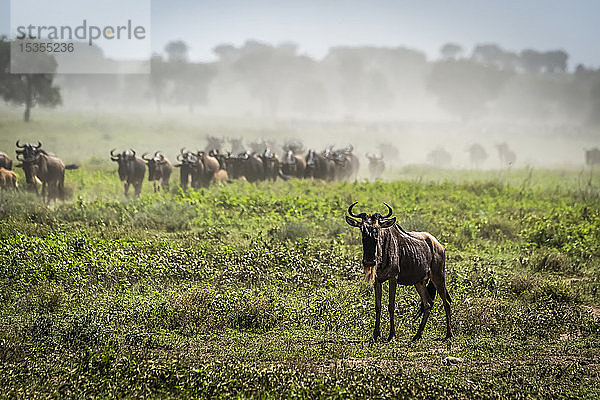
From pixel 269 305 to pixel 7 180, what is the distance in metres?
14.1

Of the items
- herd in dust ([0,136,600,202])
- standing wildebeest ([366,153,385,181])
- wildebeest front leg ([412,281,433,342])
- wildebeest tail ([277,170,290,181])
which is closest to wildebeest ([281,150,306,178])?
herd in dust ([0,136,600,202])

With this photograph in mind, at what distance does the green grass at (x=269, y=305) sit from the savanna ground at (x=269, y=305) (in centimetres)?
3

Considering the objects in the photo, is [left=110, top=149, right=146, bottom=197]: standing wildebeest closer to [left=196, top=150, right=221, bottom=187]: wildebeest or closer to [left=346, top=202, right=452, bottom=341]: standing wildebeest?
[left=196, top=150, right=221, bottom=187]: wildebeest

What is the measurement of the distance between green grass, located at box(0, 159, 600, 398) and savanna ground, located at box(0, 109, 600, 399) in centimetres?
3

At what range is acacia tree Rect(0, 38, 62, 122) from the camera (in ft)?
162

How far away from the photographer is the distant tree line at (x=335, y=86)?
349 feet

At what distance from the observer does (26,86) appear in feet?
174

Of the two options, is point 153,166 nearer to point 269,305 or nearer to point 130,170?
point 130,170

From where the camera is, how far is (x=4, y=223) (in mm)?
13914

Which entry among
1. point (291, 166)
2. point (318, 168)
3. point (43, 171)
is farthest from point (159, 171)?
point (318, 168)

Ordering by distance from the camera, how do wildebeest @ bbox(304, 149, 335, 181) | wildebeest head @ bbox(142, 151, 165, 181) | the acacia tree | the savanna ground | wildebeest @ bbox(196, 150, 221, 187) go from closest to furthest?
the savanna ground < wildebeest head @ bbox(142, 151, 165, 181) < wildebeest @ bbox(196, 150, 221, 187) < wildebeest @ bbox(304, 149, 335, 181) < the acacia tree

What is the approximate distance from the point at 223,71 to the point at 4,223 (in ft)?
457

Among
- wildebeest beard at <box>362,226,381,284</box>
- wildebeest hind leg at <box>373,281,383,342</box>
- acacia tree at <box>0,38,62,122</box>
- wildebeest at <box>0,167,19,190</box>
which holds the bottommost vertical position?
wildebeest hind leg at <box>373,281,383,342</box>

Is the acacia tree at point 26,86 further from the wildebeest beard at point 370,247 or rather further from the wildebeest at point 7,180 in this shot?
the wildebeest beard at point 370,247
